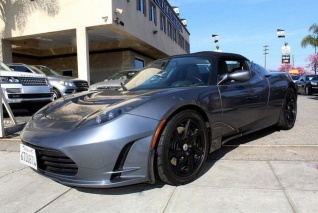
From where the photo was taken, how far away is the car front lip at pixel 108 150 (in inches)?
116

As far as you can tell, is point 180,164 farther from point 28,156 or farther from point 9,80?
point 9,80

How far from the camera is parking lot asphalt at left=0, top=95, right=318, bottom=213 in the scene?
2.94 m

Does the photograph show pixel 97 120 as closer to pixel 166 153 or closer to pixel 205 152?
pixel 166 153

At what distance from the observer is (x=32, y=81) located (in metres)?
9.02

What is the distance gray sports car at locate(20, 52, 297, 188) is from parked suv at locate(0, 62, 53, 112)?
4.98m

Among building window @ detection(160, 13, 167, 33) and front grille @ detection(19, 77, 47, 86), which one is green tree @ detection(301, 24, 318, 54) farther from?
front grille @ detection(19, 77, 47, 86)

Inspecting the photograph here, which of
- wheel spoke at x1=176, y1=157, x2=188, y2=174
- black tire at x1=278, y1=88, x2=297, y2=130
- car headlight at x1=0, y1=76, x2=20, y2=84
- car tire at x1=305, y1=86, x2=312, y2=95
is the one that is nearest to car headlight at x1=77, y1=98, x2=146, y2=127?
wheel spoke at x1=176, y1=157, x2=188, y2=174

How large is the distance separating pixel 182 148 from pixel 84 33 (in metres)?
14.4

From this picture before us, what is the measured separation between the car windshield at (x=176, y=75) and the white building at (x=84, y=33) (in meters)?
12.2

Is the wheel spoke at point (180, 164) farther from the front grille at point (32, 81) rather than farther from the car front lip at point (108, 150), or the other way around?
the front grille at point (32, 81)

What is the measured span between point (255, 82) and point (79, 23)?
13.6m

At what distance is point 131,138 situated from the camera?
301cm

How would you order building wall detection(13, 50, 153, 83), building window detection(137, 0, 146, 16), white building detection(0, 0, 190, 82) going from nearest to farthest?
white building detection(0, 0, 190, 82) < building window detection(137, 0, 146, 16) < building wall detection(13, 50, 153, 83)

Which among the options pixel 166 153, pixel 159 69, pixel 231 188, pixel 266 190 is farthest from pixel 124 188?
pixel 159 69
